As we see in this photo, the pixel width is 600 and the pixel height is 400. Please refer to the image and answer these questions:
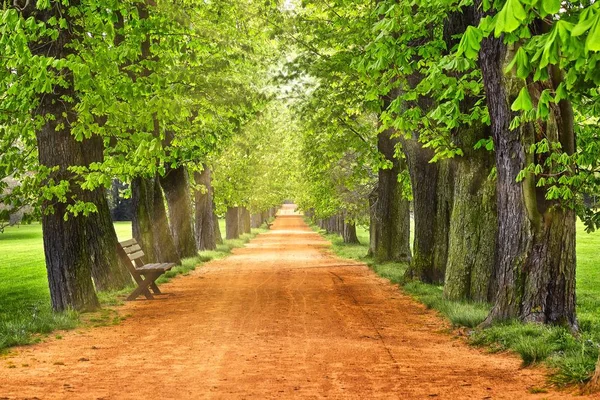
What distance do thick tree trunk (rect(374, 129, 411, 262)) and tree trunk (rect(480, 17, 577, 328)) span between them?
12.7 meters

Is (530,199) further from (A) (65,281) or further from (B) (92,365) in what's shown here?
(A) (65,281)

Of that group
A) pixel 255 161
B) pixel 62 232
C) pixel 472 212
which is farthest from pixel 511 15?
pixel 255 161

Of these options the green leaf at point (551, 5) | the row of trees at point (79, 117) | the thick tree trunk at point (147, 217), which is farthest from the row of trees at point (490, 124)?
the thick tree trunk at point (147, 217)

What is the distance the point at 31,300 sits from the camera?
17594mm

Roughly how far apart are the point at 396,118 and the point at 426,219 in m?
6.15

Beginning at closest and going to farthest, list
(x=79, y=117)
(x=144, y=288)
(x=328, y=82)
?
1. (x=79, y=117)
2. (x=144, y=288)
3. (x=328, y=82)

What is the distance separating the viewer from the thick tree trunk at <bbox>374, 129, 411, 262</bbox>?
2252 cm

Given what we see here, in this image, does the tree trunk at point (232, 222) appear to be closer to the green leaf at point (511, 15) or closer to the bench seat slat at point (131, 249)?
the bench seat slat at point (131, 249)

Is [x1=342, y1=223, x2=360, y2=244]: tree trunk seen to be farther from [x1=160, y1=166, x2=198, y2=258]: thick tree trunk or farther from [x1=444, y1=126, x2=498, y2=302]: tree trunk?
[x1=444, y1=126, x2=498, y2=302]: tree trunk

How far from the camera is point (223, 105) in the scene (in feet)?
62.9

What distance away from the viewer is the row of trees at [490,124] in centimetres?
527

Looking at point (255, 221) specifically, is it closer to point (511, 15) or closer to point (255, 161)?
point (255, 161)

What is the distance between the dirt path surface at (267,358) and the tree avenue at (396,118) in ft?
5.13

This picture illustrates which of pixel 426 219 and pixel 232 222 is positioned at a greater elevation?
pixel 426 219
